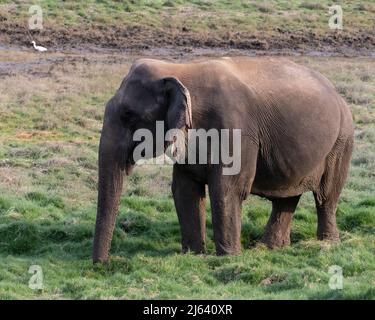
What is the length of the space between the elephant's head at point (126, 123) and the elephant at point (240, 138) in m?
0.01

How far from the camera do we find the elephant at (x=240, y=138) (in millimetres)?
10992

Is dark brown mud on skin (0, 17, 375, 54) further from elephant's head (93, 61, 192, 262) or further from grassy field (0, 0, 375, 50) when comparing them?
elephant's head (93, 61, 192, 262)

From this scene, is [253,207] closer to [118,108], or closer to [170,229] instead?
[170,229]

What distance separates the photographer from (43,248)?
12.0m

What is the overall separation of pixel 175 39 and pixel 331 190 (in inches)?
670

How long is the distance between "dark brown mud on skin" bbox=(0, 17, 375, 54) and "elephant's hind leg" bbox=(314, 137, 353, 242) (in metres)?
16.1

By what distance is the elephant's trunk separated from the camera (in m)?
11.0

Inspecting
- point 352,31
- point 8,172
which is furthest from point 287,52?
point 8,172

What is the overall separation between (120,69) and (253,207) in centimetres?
1117

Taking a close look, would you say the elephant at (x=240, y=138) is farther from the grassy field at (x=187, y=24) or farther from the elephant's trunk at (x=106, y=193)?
the grassy field at (x=187, y=24)

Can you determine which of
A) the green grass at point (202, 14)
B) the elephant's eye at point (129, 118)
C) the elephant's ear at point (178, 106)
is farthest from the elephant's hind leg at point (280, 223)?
the green grass at point (202, 14)

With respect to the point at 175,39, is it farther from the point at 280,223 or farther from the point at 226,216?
the point at 226,216

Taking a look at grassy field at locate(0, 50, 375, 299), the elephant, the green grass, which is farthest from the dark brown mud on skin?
the elephant

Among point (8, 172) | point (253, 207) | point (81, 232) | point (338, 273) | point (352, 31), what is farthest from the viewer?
point (352, 31)
